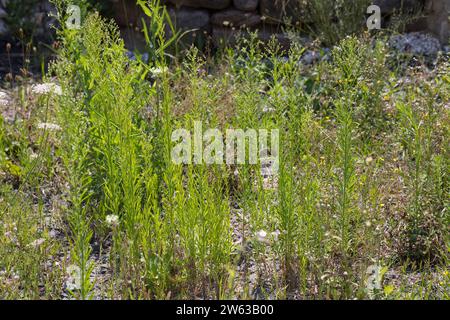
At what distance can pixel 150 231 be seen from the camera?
132 inches

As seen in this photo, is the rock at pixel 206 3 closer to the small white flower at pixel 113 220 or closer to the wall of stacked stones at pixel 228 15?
the wall of stacked stones at pixel 228 15

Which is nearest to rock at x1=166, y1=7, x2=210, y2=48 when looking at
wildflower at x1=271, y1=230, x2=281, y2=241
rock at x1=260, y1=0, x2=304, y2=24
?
rock at x1=260, y1=0, x2=304, y2=24

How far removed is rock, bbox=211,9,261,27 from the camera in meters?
6.77

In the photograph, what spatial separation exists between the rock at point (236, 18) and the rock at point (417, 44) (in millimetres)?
1229

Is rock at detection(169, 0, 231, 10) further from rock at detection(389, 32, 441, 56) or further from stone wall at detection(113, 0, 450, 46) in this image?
rock at detection(389, 32, 441, 56)

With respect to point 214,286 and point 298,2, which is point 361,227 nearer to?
point 214,286

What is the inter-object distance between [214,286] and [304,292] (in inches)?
15.6

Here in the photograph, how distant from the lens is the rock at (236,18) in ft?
22.2

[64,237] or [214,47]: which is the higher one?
[214,47]

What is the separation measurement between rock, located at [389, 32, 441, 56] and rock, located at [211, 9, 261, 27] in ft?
4.03

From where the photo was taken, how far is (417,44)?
6.57 meters

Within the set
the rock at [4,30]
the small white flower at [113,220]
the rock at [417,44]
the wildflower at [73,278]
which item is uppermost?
the rock at [4,30]

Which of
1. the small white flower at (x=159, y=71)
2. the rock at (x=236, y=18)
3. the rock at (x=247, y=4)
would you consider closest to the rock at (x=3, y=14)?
the rock at (x=236, y=18)

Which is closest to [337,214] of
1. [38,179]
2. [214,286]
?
[214,286]
